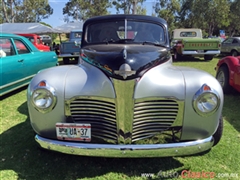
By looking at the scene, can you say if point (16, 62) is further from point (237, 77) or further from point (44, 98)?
point (237, 77)

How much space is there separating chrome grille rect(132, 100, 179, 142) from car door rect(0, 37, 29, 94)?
3.64 meters

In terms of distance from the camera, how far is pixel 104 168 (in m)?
2.59

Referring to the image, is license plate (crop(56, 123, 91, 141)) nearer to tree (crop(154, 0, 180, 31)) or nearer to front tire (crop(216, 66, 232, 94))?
front tire (crop(216, 66, 232, 94))

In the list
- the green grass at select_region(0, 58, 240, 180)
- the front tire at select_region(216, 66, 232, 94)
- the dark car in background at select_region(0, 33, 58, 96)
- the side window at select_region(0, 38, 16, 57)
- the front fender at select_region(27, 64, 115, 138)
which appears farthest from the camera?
the front tire at select_region(216, 66, 232, 94)

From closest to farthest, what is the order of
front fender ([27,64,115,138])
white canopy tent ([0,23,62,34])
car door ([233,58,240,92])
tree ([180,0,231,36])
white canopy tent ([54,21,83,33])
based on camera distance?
1. front fender ([27,64,115,138])
2. car door ([233,58,240,92])
3. white canopy tent ([0,23,62,34])
4. white canopy tent ([54,21,83,33])
5. tree ([180,0,231,36])

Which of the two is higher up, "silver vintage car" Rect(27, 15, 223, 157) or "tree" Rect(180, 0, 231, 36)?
"tree" Rect(180, 0, 231, 36)

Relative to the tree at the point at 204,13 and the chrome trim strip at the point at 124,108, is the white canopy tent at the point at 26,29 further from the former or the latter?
the tree at the point at 204,13

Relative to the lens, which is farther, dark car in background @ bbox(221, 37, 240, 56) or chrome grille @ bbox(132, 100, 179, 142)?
dark car in background @ bbox(221, 37, 240, 56)

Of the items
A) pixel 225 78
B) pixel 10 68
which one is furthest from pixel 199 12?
pixel 10 68

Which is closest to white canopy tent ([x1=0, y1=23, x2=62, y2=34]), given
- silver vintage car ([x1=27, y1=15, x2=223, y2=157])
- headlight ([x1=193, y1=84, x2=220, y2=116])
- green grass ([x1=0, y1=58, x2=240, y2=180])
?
green grass ([x1=0, y1=58, x2=240, y2=180])

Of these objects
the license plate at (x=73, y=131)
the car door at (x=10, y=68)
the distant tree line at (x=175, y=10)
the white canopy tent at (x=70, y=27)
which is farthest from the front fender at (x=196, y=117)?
the distant tree line at (x=175, y=10)

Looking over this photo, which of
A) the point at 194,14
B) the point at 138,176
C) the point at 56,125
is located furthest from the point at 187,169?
the point at 194,14

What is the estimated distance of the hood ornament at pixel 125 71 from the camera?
213 centimetres

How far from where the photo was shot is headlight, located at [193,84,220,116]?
2.22 metres
